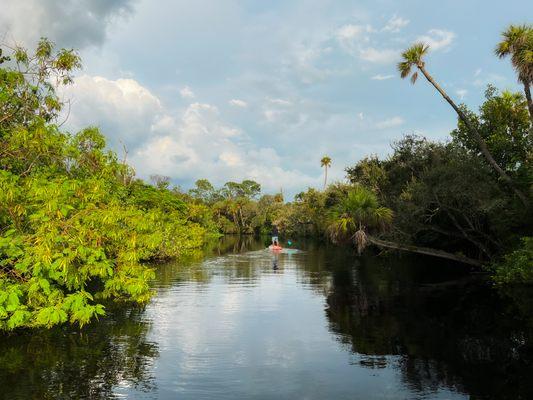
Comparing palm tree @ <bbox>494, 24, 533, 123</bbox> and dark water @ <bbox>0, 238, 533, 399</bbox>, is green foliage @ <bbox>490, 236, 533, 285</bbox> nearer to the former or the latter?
dark water @ <bbox>0, 238, 533, 399</bbox>

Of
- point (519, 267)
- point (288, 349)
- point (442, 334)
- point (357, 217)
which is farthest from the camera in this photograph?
point (357, 217)

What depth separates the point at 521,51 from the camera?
26.2 meters

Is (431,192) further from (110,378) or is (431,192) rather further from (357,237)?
(110,378)

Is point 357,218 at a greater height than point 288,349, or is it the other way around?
point 357,218

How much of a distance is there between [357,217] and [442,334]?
16052 mm

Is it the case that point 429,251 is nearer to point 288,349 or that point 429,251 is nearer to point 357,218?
point 357,218

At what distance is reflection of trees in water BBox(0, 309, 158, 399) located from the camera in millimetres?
9352

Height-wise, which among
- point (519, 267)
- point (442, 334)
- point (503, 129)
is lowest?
point (442, 334)

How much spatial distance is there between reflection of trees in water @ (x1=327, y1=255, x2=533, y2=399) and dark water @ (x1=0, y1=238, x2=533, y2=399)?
38 mm

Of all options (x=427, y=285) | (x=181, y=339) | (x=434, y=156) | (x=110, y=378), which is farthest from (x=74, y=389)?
(x=434, y=156)

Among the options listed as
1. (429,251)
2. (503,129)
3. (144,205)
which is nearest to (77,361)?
(429,251)

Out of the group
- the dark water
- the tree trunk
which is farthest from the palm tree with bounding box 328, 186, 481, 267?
the dark water

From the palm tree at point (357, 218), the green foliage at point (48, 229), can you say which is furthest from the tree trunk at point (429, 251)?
the green foliage at point (48, 229)

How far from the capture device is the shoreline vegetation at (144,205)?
38.9 feet
